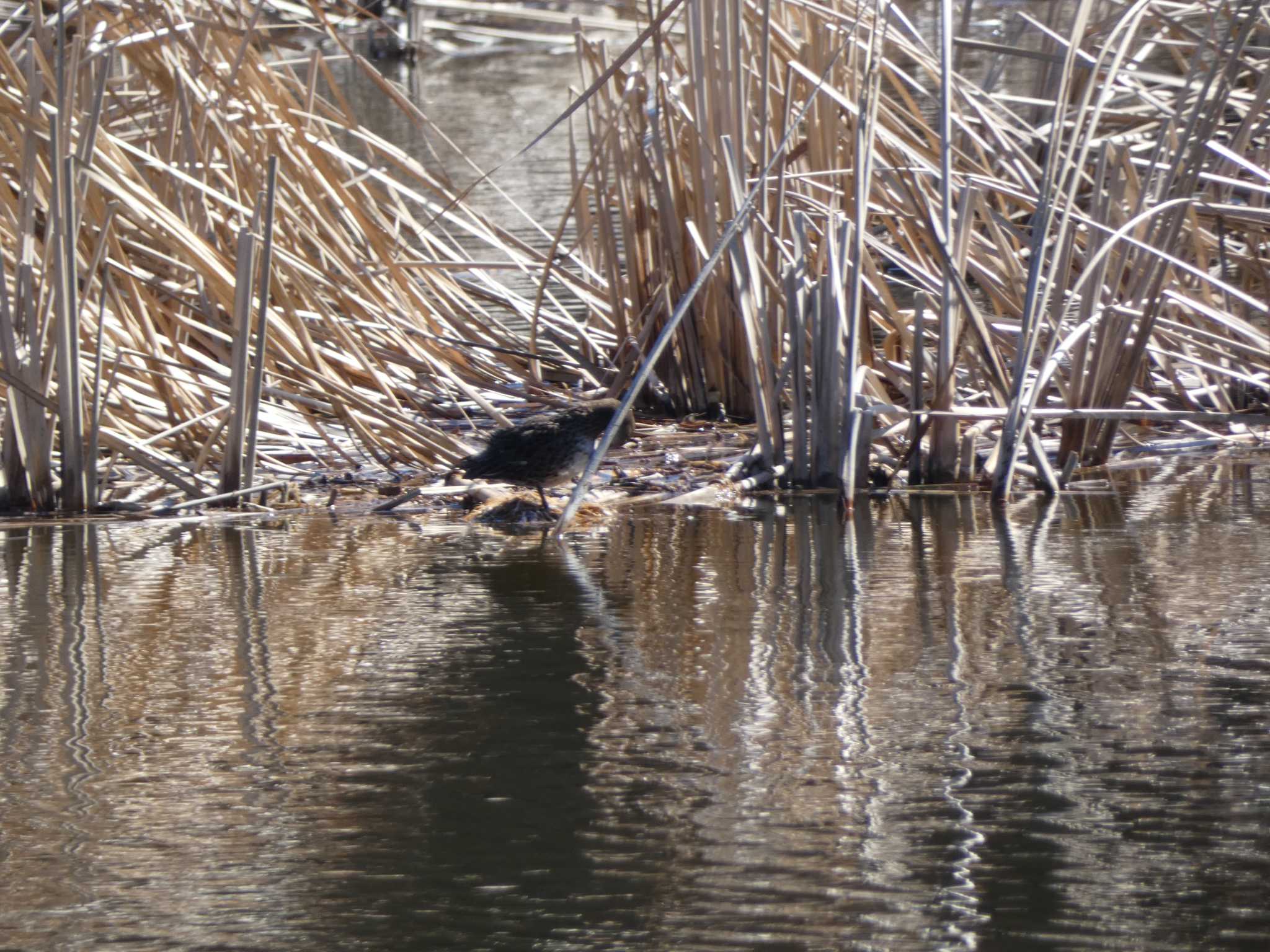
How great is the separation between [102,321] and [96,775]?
6.61 feet

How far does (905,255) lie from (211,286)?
192 cm

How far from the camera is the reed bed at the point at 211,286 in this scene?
409 cm

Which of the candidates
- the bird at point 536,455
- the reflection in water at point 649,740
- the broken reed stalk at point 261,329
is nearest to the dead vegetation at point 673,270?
the broken reed stalk at point 261,329

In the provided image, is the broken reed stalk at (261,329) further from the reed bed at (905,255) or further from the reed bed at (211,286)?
the reed bed at (905,255)

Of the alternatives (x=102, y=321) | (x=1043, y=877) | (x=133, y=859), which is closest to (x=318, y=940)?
(x=133, y=859)

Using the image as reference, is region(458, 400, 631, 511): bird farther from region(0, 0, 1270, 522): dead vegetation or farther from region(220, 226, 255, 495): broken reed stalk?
region(220, 226, 255, 495): broken reed stalk

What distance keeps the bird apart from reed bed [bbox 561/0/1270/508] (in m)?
0.45

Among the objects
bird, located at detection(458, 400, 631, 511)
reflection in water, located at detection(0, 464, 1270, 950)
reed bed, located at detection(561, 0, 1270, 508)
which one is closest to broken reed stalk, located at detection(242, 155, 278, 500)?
reflection in water, located at detection(0, 464, 1270, 950)

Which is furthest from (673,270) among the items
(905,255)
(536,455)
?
(536,455)

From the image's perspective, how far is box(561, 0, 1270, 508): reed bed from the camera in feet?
13.5

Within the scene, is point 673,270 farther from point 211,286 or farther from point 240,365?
point 240,365

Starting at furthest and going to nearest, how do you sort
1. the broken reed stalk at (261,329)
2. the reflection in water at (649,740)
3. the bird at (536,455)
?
the bird at (536,455) → the broken reed stalk at (261,329) → the reflection in water at (649,740)

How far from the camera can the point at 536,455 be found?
423cm

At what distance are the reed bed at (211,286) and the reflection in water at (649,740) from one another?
1.88 ft
